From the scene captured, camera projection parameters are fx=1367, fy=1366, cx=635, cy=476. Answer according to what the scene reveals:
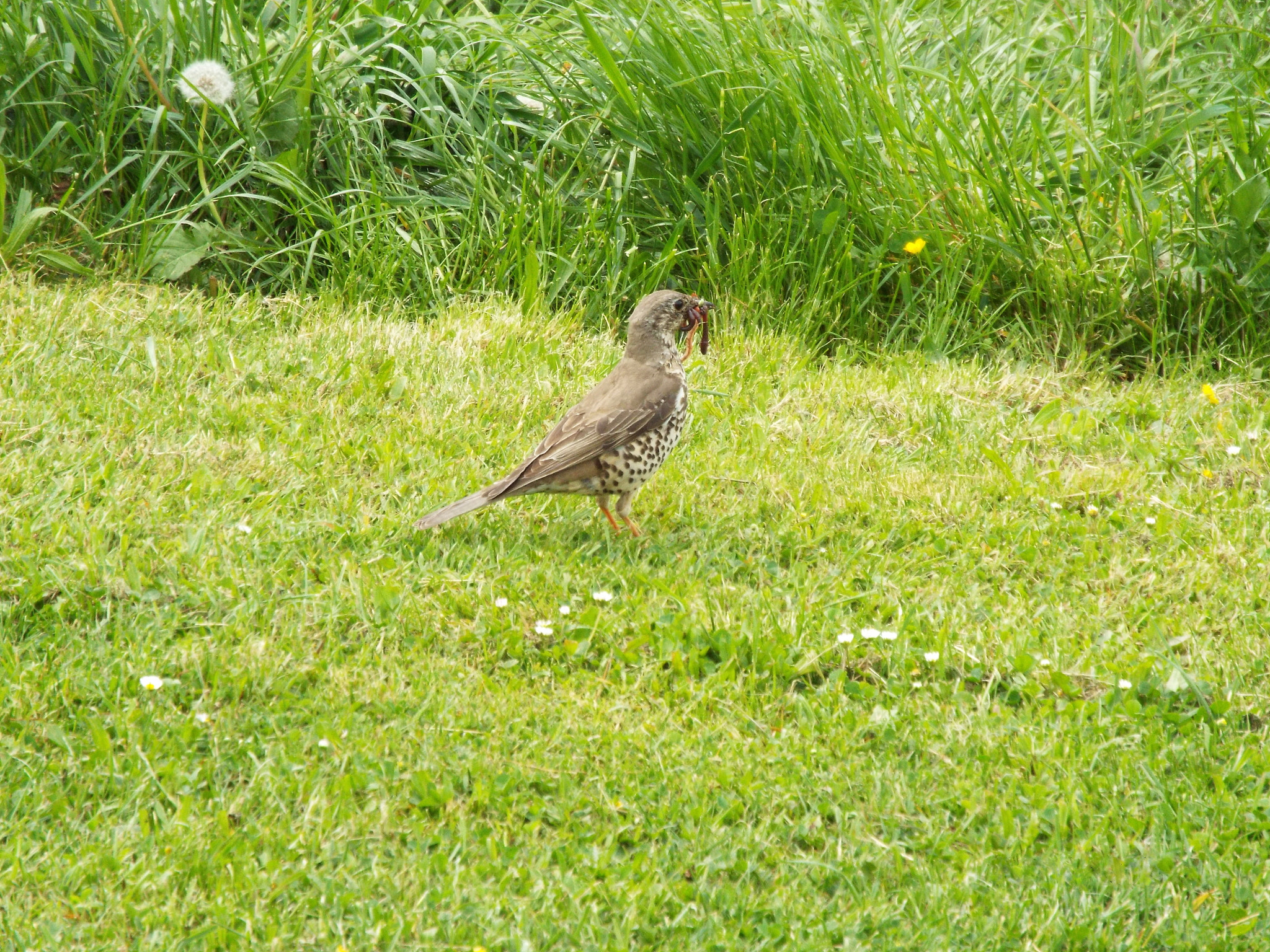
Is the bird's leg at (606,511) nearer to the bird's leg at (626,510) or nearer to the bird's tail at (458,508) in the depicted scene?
the bird's leg at (626,510)

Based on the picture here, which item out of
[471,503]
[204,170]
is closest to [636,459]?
[471,503]

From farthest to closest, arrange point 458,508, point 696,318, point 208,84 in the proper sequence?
point 208,84 → point 696,318 → point 458,508

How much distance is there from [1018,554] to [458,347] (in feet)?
9.06

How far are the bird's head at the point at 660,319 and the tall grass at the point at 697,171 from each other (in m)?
1.33

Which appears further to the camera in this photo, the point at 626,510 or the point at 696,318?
the point at 696,318

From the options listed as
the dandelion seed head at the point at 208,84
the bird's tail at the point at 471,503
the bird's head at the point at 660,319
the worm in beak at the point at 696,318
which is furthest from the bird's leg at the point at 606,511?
the dandelion seed head at the point at 208,84

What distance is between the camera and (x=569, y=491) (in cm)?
495

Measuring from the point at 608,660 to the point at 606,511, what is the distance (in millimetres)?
994

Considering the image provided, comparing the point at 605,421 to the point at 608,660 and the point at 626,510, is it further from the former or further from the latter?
the point at 608,660

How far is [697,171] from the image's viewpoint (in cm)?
705

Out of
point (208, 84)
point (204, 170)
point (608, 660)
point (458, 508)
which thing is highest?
point (208, 84)

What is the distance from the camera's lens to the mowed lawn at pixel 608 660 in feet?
10.7

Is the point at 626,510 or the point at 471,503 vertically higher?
the point at 471,503

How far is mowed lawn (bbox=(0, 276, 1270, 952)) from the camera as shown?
3.26m
